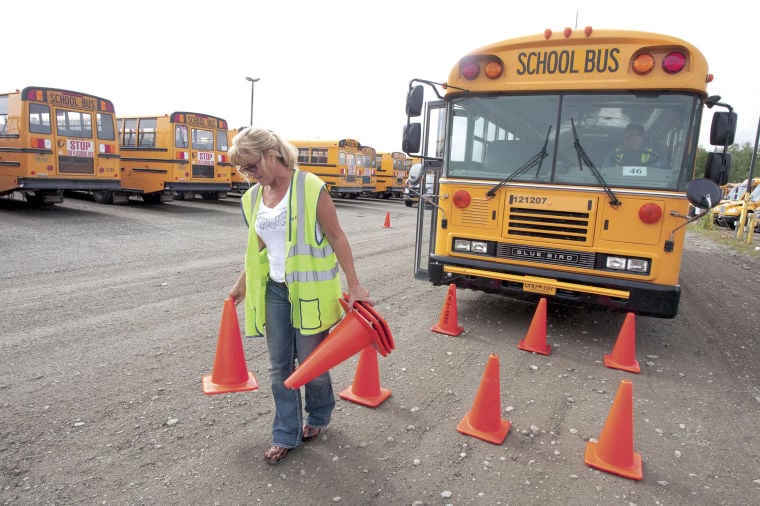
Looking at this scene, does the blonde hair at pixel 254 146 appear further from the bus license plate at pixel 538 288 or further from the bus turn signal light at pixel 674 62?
the bus turn signal light at pixel 674 62

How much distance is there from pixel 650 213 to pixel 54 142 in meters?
13.7

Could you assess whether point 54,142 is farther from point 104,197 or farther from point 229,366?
point 229,366

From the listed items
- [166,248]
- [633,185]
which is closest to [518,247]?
[633,185]

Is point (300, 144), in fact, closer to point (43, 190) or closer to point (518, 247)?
point (43, 190)

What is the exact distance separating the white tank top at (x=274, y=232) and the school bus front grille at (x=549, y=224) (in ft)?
10.3

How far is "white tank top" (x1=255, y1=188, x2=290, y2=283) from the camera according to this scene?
102 inches

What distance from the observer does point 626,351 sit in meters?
4.53

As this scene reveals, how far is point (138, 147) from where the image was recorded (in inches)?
648

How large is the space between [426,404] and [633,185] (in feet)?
9.54

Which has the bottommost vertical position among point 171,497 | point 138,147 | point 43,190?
point 171,497

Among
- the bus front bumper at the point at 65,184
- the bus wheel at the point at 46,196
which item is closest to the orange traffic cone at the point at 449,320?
the bus front bumper at the point at 65,184

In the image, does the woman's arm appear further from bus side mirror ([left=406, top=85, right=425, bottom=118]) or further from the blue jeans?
bus side mirror ([left=406, top=85, right=425, bottom=118])

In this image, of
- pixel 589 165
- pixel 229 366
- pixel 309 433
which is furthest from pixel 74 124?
pixel 309 433

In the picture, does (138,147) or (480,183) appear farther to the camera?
(138,147)
